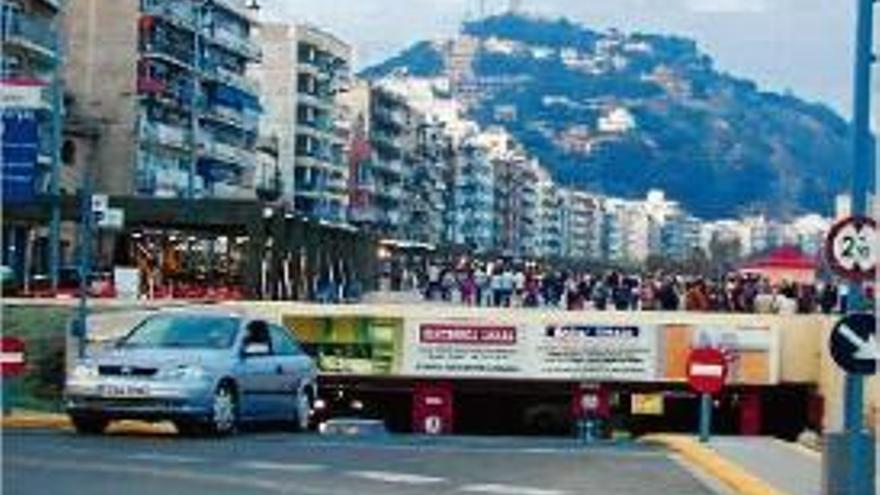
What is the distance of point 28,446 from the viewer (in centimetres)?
1956

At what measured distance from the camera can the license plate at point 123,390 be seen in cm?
2192

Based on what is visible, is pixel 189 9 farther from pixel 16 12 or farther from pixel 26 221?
pixel 26 221

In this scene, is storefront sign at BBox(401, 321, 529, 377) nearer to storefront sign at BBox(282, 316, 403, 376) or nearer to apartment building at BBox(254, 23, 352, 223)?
storefront sign at BBox(282, 316, 403, 376)

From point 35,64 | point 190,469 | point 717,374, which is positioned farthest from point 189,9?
point 190,469

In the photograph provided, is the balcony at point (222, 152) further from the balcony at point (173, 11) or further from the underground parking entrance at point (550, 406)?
the underground parking entrance at point (550, 406)

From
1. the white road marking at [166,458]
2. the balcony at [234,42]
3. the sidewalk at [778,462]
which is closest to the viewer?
the sidewalk at [778,462]

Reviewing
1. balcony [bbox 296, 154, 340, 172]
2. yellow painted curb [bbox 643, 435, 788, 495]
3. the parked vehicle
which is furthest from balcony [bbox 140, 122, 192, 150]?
the parked vehicle

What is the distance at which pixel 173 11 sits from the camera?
120 meters

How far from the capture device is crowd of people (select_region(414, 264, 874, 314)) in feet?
212

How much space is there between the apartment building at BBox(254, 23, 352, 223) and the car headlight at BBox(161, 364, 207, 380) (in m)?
133

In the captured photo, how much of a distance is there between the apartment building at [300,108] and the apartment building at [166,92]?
18470 mm

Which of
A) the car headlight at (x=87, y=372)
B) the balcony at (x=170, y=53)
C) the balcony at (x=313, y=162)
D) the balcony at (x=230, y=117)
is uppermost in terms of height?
the balcony at (x=170, y=53)

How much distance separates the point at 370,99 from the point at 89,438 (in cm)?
16134

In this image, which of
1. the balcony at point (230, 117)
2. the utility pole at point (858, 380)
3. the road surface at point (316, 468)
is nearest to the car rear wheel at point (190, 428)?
the road surface at point (316, 468)
